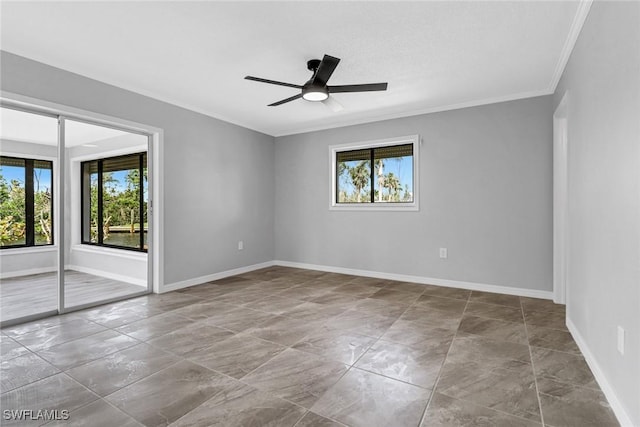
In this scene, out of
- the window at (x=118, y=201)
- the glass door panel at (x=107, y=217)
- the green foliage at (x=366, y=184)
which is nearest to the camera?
the glass door panel at (x=107, y=217)

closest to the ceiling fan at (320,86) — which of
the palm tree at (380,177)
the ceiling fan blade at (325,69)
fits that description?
the ceiling fan blade at (325,69)

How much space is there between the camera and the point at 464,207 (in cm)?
430

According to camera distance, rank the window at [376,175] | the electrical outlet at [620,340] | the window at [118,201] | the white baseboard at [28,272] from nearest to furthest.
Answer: the electrical outlet at [620,340]
the white baseboard at [28,272]
the window at [118,201]
the window at [376,175]

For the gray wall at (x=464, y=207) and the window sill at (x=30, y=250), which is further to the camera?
the gray wall at (x=464, y=207)

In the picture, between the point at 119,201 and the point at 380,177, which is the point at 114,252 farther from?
the point at 380,177

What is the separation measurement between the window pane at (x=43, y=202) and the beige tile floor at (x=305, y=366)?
0.86m

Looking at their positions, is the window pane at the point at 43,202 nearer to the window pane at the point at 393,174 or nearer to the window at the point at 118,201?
the window at the point at 118,201

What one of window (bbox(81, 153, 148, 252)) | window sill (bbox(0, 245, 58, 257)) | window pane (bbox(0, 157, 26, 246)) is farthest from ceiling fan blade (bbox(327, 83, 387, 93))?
window sill (bbox(0, 245, 58, 257))

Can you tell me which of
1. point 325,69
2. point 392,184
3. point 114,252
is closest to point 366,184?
point 392,184

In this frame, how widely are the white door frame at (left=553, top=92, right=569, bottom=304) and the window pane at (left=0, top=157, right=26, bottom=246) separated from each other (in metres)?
5.64

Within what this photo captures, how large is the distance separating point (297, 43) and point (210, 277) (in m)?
3.50

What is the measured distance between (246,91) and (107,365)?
310cm

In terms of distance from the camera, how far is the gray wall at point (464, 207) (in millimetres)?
3863

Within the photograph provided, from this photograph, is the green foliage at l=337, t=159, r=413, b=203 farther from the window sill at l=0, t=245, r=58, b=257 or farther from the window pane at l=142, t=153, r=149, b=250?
the window sill at l=0, t=245, r=58, b=257
